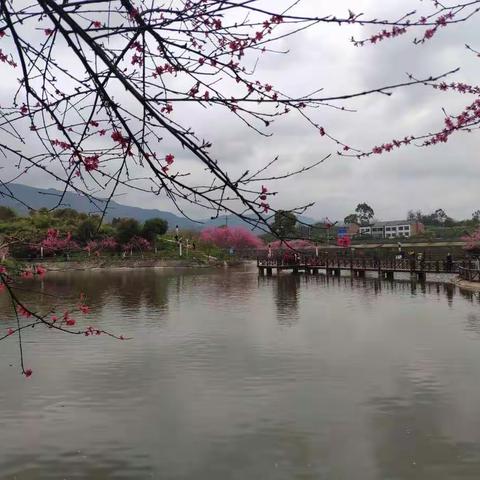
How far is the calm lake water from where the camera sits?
21.0 feet

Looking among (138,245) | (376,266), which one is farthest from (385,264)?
(138,245)

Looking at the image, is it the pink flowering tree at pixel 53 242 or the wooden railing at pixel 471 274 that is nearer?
the pink flowering tree at pixel 53 242

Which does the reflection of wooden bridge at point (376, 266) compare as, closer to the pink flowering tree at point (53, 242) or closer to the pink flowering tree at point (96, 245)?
the pink flowering tree at point (96, 245)

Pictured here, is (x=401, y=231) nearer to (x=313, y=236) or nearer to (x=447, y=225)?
(x=447, y=225)

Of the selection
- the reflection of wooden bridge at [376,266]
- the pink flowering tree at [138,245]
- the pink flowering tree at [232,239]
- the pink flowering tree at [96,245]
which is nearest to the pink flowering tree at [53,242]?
the pink flowering tree at [96,245]

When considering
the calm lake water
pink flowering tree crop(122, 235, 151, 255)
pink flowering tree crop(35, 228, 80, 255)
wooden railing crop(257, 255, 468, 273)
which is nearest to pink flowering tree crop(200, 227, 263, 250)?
pink flowering tree crop(122, 235, 151, 255)

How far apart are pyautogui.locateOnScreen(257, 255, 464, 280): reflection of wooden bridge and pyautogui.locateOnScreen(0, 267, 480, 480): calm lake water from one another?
53.0 ft

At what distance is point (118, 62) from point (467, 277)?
2889 centimetres

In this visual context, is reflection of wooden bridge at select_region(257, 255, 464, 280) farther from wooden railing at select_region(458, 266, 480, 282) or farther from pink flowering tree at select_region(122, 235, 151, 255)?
pink flowering tree at select_region(122, 235, 151, 255)

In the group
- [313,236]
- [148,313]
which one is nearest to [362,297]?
[148,313]

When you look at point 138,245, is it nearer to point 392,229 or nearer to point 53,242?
point 53,242

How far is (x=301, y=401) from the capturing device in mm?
8586

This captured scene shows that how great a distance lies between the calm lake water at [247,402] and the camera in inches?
251

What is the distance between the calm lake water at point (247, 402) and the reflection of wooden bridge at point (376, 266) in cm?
1614
